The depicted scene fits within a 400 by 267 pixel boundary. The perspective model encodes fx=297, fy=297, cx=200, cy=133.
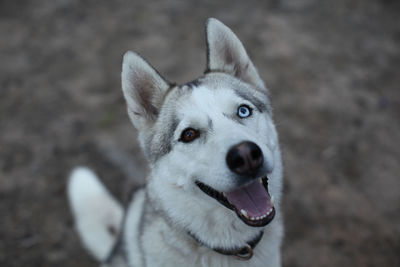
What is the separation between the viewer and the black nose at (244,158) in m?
1.71

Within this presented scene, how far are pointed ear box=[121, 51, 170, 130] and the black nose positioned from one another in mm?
912

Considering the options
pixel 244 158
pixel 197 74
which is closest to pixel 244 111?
pixel 244 158

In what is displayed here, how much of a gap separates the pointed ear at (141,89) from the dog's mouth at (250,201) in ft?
2.50

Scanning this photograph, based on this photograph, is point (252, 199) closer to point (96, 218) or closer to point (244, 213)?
point (244, 213)

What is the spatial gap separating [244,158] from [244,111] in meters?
0.55

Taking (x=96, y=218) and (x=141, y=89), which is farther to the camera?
(x=96, y=218)

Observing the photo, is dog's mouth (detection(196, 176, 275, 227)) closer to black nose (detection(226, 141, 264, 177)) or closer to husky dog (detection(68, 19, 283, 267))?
husky dog (detection(68, 19, 283, 267))

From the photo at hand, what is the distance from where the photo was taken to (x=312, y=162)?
159 inches

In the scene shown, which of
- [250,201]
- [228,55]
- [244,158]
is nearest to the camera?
[244,158]

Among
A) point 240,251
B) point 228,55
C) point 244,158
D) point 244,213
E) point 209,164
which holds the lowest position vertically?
point 240,251

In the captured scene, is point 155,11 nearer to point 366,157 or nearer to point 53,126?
point 53,126

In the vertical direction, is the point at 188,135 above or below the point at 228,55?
below

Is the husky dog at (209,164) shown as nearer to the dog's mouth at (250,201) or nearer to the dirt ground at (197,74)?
the dog's mouth at (250,201)

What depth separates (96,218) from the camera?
3.09 meters
